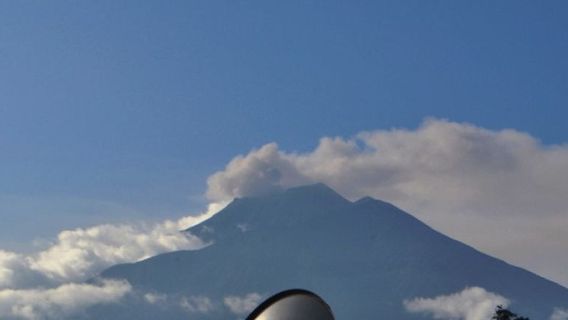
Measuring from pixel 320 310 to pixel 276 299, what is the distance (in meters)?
1.48

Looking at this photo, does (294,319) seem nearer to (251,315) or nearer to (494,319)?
(251,315)

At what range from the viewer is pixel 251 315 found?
36.5 meters

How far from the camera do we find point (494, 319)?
119 meters

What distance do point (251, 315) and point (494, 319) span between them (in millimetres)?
86355

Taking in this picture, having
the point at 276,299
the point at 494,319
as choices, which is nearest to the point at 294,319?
the point at 276,299

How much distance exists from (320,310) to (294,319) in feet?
3.41

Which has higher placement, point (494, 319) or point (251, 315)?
point (494, 319)

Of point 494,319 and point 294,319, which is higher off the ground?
point 494,319

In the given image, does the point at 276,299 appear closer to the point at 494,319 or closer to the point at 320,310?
the point at 320,310

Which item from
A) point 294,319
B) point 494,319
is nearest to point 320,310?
point 294,319

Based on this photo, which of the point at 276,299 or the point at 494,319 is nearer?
the point at 276,299

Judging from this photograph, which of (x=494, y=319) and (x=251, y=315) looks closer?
(x=251, y=315)

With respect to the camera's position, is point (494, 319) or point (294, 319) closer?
point (294, 319)

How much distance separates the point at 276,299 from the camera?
37281mm
